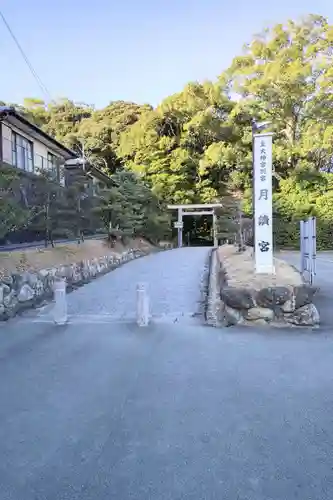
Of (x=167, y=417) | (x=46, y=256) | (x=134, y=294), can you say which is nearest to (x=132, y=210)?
(x=46, y=256)

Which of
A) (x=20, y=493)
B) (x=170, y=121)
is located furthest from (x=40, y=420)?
(x=170, y=121)

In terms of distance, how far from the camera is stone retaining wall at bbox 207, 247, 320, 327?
6048 millimetres

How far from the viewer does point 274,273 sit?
294 inches

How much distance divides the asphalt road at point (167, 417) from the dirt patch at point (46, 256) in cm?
300

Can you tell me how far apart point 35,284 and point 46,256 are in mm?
2066

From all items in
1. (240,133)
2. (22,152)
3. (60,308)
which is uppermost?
(240,133)

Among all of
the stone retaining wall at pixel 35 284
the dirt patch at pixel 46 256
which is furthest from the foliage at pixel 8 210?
the stone retaining wall at pixel 35 284

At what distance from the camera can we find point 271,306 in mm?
6094

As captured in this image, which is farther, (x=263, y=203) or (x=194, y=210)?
(x=194, y=210)

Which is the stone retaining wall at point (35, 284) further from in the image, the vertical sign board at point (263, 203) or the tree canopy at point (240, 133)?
the tree canopy at point (240, 133)

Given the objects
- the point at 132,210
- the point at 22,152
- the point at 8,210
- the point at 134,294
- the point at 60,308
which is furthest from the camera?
the point at 132,210

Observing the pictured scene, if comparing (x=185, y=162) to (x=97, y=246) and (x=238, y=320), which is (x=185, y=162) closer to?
(x=97, y=246)

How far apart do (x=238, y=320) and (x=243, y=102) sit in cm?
2580

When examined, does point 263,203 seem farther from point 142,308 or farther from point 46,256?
point 46,256
